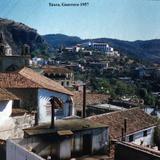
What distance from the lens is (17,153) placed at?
21.3 m

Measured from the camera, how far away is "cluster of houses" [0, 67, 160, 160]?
22188 millimetres

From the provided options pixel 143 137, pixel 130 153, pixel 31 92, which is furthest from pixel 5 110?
pixel 143 137

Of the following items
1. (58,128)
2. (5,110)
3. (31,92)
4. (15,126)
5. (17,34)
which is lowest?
(15,126)

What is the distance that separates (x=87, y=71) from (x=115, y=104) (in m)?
93.9

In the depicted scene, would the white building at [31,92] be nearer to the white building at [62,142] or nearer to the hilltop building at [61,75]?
the white building at [62,142]

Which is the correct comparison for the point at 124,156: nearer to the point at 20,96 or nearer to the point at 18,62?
the point at 20,96

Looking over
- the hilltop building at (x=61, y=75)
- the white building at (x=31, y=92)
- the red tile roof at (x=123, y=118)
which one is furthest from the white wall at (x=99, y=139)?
the hilltop building at (x=61, y=75)

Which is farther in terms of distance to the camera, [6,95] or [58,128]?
[6,95]

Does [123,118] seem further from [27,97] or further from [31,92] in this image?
[27,97]

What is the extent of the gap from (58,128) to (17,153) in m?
3.52

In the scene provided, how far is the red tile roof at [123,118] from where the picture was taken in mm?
33250

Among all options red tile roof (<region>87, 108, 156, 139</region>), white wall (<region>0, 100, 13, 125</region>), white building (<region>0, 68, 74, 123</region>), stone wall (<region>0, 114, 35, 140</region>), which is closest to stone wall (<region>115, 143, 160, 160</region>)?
red tile roof (<region>87, 108, 156, 139</region>)

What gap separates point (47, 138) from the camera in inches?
892

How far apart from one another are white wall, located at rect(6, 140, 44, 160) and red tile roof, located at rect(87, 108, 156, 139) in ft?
35.2
